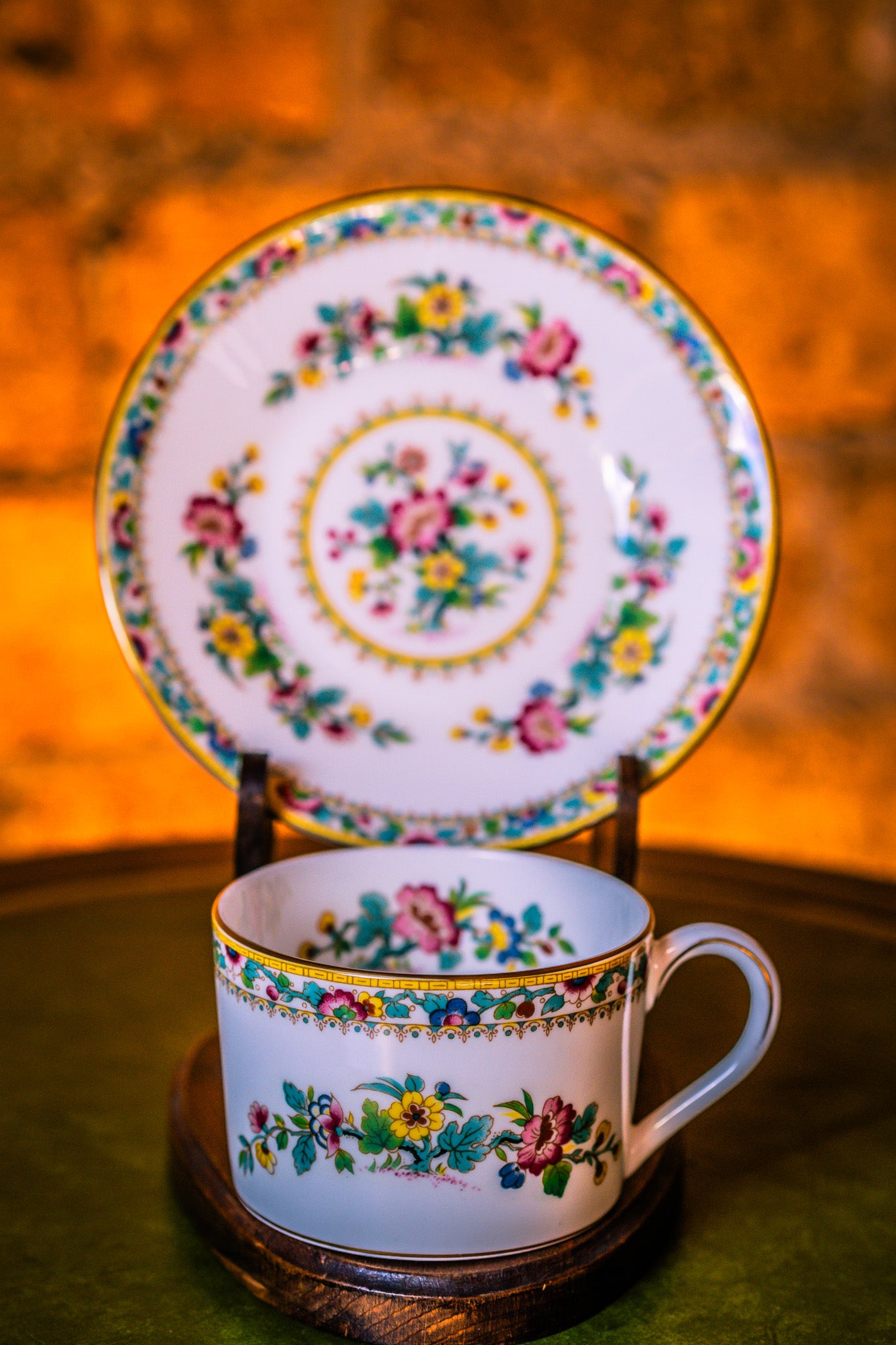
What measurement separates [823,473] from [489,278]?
584 mm

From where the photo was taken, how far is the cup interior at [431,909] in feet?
1.73

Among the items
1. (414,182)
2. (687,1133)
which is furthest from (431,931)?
(414,182)

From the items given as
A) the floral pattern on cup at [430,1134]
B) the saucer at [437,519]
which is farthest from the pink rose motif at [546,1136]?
the saucer at [437,519]

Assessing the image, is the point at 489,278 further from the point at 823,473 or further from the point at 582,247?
the point at 823,473

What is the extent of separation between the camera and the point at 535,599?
676 millimetres

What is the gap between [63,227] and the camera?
1039mm

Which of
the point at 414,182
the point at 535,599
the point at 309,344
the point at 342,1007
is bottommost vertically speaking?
the point at 342,1007

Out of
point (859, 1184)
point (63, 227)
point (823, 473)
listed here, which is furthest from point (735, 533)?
point (63, 227)

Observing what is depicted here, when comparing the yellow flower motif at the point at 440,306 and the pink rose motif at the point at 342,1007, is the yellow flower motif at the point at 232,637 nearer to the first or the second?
the yellow flower motif at the point at 440,306

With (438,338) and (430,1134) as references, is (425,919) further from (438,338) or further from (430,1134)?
(438,338)

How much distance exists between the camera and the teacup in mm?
396

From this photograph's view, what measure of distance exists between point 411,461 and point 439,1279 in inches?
16.3

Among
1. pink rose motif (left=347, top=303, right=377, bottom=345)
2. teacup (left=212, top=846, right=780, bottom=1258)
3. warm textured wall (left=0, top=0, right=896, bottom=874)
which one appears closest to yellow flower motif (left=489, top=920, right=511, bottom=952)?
teacup (left=212, top=846, right=780, bottom=1258)

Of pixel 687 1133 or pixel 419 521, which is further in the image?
pixel 419 521
